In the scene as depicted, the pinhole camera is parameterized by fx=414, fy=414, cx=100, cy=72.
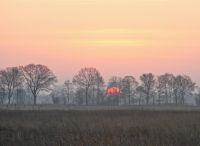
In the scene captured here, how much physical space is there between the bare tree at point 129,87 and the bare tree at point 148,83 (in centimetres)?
493

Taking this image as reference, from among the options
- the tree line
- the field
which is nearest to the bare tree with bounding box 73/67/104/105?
the tree line

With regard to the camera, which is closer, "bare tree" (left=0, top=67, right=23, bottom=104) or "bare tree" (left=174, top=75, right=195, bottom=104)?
"bare tree" (left=0, top=67, right=23, bottom=104)

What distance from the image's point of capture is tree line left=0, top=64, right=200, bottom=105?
343 ft

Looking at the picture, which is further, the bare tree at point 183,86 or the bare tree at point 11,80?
the bare tree at point 183,86

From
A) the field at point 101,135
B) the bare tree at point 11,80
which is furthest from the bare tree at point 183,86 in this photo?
the field at point 101,135

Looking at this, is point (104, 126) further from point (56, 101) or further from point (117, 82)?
point (117, 82)

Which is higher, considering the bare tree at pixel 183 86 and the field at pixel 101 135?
the bare tree at pixel 183 86

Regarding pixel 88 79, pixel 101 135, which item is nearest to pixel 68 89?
pixel 88 79

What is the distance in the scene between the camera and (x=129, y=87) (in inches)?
4737

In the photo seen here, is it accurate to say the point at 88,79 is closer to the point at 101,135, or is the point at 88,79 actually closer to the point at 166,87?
the point at 166,87

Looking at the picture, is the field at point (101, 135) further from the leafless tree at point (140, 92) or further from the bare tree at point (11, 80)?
the leafless tree at point (140, 92)

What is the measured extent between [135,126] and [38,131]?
5.36m

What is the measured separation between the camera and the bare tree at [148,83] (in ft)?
375

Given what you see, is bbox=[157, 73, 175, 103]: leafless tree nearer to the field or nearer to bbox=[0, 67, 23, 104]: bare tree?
bbox=[0, 67, 23, 104]: bare tree
